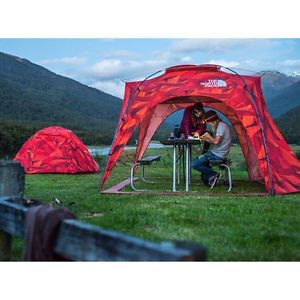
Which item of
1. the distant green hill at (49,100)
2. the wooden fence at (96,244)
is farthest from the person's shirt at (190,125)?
the distant green hill at (49,100)

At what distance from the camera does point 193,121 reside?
395 inches

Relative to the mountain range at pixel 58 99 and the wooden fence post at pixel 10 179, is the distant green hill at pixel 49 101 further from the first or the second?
the wooden fence post at pixel 10 179

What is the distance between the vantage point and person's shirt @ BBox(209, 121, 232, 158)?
893 centimetres

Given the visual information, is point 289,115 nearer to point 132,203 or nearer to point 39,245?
point 132,203

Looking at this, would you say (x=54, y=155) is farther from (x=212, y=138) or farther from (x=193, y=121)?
(x=212, y=138)

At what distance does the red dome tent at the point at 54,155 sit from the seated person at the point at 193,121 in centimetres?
380

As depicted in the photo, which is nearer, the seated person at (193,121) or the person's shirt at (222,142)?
the person's shirt at (222,142)

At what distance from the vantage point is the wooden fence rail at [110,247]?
2.35 meters

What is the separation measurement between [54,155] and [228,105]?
5.73 metres

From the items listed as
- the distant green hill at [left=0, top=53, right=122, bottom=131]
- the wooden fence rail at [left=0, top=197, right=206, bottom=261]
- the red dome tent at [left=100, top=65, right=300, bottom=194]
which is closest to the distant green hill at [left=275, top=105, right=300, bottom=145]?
the red dome tent at [left=100, top=65, right=300, bottom=194]

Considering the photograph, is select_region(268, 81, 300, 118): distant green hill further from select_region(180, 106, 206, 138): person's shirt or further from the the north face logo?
the the north face logo

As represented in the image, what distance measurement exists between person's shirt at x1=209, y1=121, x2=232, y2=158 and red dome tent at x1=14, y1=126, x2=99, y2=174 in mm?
4881

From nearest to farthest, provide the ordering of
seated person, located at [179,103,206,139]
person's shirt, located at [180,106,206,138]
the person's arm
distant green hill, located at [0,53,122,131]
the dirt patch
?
the dirt patch
the person's arm
seated person, located at [179,103,206,139]
person's shirt, located at [180,106,206,138]
distant green hill, located at [0,53,122,131]

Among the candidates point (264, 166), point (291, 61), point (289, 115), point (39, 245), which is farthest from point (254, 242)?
point (289, 115)
